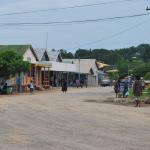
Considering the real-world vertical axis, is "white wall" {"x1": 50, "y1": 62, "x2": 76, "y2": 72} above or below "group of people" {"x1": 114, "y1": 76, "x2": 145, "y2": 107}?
above

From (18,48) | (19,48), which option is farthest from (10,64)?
(18,48)

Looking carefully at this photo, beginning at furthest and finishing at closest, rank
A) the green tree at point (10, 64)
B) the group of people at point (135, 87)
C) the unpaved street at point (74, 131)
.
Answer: the green tree at point (10, 64) < the group of people at point (135, 87) < the unpaved street at point (74, 131)

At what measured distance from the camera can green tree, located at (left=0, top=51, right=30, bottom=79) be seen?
53.5 m

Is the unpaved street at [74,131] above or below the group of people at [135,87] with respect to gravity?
below

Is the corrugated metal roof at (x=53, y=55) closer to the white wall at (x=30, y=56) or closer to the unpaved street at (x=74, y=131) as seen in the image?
the white wall at (x=30, y=56)

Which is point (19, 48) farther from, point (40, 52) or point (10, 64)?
point (10, 64)

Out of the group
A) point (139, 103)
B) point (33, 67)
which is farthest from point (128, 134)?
point (33, 67)

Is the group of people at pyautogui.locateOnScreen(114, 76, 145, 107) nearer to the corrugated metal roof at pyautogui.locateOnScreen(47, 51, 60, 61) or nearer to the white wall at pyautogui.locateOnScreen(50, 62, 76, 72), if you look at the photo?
the white wall at pyautogui.locateOnScreen(50, 62, 76, 72)

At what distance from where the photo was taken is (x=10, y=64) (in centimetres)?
5338

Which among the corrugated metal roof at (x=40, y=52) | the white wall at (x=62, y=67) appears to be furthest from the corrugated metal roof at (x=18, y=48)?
the white wall at (x=62, y=67)

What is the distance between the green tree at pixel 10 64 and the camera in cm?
5347

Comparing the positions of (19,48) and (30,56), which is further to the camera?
(30,56)

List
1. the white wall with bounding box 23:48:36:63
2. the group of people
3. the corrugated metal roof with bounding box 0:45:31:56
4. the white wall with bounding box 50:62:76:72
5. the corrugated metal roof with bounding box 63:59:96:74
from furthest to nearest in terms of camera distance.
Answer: the corrugated metal roof with bounding box 63:59:96:74, the white wall with bounding box 50:62:76:72, the white wall with bounding box 23:48:36:63, the corrugated metal roof with bounding box 0:45:31:56, the group of people

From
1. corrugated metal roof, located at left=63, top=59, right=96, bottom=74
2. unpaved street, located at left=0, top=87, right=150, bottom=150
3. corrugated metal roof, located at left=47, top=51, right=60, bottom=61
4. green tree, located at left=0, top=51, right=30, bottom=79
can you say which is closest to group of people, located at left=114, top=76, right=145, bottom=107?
unpaved street, located at left=0, top=87, right=150, bottom=150
